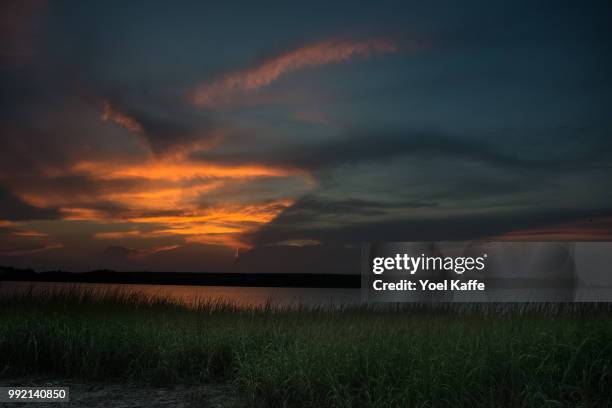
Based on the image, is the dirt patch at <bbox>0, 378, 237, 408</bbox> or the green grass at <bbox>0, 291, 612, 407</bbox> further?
the dirt patch at <bbox>0, 378, 237, 408</bbox>

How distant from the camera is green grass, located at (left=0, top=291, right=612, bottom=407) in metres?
5.79

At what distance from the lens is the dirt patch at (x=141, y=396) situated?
6.41 metres

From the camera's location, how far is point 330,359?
6398 mm

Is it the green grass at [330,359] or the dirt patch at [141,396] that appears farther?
the dirt patch at [141,396]

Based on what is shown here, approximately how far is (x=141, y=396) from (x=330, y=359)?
2369mm

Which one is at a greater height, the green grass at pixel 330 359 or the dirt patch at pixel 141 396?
the green grass at pixel 330 359

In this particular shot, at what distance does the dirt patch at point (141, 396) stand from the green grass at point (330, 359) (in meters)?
0.21

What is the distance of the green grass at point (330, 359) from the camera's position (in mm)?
5789

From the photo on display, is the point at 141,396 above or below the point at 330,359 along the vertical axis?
below

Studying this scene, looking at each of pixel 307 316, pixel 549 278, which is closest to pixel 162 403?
pixel 307 316

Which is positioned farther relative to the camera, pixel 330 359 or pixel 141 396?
pixel 141 396

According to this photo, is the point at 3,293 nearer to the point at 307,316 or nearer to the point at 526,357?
the point at 307,316

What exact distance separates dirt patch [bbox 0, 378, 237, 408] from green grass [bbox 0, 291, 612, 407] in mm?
213

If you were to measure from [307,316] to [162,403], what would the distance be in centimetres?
592
